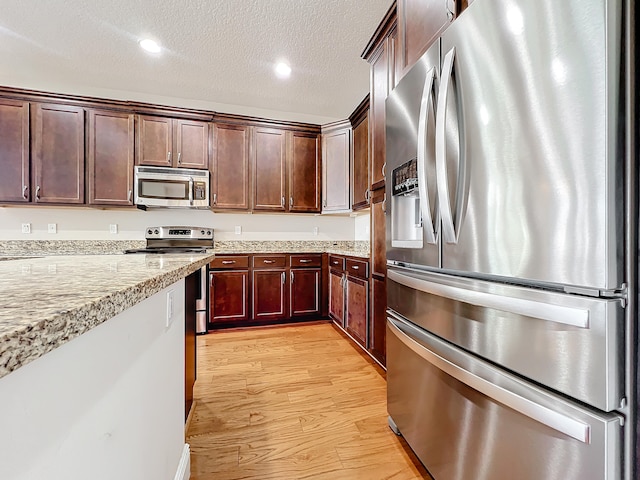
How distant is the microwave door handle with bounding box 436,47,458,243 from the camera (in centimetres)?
99

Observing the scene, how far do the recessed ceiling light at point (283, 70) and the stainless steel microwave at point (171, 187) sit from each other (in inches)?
52.9

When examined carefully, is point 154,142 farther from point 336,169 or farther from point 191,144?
point 336,169

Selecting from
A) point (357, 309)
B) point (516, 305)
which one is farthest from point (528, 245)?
point (357, 309)

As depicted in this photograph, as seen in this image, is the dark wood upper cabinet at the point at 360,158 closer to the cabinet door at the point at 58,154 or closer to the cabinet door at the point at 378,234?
the cabinet door at the point at 378,234

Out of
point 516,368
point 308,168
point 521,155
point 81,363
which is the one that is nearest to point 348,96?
point 308,168

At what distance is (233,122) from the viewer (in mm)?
3504

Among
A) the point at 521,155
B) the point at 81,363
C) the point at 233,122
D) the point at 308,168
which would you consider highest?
the point at 233,122

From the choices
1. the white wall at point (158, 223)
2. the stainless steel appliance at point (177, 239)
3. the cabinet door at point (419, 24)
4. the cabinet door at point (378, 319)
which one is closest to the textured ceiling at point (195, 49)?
the cabinet door at point (419, 24)

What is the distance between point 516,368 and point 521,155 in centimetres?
59

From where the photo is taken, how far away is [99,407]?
58cm

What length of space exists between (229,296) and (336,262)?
1256 mm

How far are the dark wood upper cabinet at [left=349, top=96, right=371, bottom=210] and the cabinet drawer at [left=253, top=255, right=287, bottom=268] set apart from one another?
1036mm

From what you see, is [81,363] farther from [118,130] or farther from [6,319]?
[118,130]

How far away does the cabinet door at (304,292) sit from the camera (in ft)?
11.6
